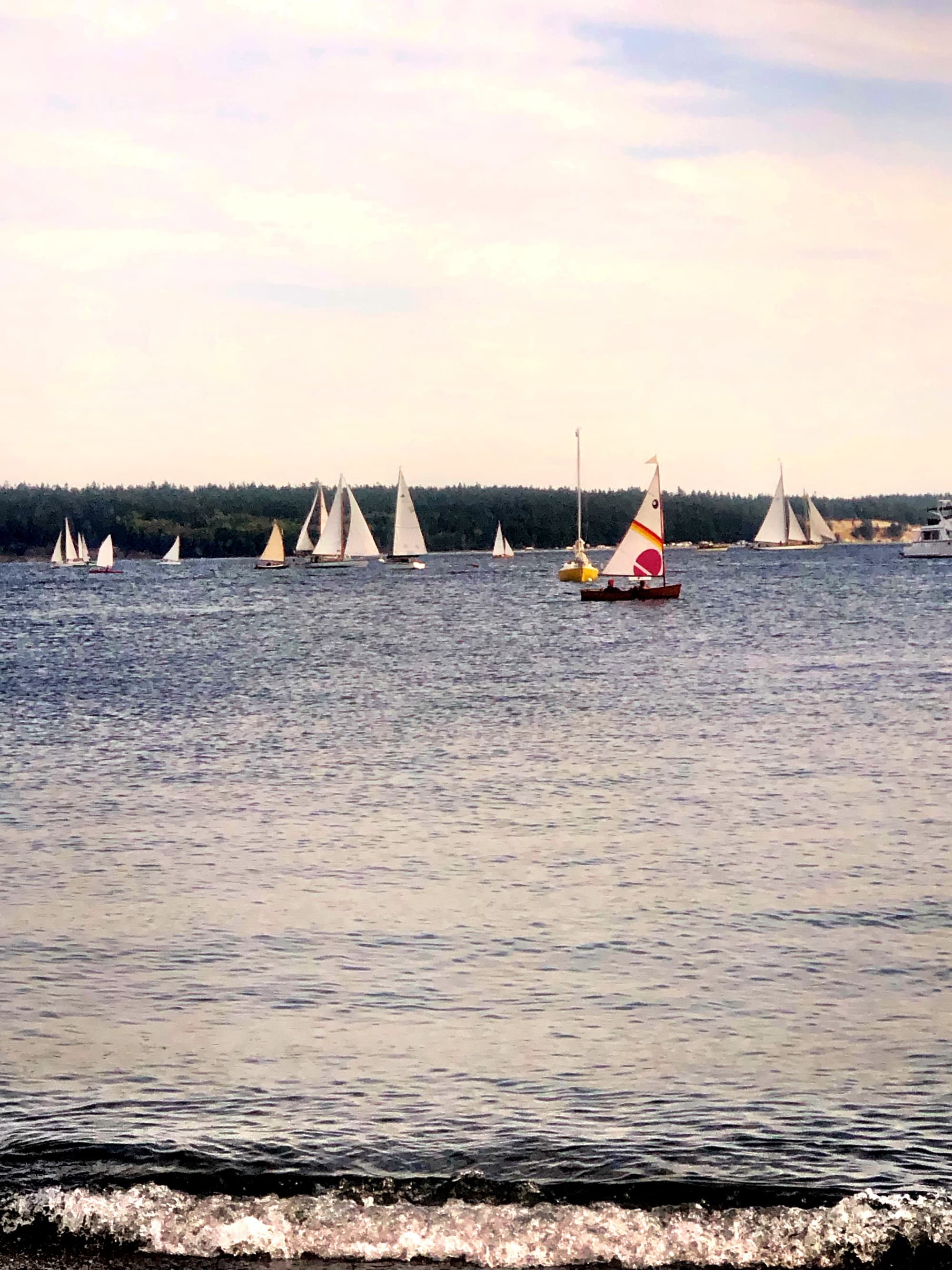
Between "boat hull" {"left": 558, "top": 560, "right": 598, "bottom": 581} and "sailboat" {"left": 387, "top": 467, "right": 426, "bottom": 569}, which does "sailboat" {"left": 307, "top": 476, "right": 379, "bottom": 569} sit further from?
"boat hull" {"left": 558, "top": 560, "right": 598, "bottom": 581}

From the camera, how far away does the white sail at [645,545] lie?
299 ft

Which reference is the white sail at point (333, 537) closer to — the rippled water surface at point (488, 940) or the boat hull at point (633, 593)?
the boat hull at point (633, 593)

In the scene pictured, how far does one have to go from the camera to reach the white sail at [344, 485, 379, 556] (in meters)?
171

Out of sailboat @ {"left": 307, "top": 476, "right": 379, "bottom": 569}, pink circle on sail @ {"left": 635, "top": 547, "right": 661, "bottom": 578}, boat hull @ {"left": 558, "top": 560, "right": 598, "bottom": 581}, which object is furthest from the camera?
sailboat @ {"left": 307, "top": 476, "right": 379, "bottom": 569}

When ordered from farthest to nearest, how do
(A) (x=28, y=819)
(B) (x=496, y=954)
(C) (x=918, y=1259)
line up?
(A) (x=28, y=819) → (B) (x=496, y=954) → (C) (x=918, y=1259)

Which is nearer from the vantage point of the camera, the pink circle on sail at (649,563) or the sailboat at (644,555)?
the sailboat at (644,555)

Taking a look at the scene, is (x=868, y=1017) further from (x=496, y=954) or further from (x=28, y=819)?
(x=28, y=819)

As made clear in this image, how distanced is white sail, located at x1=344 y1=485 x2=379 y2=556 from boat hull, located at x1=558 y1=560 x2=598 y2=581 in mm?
30937

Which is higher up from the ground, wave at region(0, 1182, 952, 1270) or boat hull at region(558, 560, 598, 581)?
boat hull at region(558, 560, 598, 581)

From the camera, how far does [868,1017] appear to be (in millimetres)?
14383

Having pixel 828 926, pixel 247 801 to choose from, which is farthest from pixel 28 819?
pixel 828 926

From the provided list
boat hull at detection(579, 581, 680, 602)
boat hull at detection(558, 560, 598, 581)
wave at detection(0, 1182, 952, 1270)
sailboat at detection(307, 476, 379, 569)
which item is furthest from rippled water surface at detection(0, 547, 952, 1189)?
sailboat at detection(307, 476, 379, 569)

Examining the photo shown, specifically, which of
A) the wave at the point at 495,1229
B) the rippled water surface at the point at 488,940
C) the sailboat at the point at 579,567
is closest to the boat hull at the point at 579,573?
the sailboat at the point at 579,567

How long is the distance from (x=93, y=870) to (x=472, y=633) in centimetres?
6538
